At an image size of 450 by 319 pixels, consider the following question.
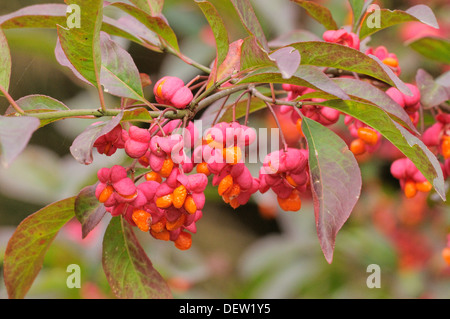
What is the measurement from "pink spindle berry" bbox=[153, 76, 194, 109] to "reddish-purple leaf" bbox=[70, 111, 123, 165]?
10 cm

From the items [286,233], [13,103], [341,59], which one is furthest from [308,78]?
[286,233]

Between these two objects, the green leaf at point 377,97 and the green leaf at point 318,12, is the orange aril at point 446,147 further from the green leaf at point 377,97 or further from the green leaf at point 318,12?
the green leaf at point 318,12

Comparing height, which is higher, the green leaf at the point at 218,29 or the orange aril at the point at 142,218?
the green leaf at the point at 218,29

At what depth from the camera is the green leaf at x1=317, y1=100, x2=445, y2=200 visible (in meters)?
0.70

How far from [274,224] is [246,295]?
3.55 ft

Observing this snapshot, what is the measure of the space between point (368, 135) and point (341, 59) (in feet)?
0.61

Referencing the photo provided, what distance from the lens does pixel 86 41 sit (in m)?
0.70

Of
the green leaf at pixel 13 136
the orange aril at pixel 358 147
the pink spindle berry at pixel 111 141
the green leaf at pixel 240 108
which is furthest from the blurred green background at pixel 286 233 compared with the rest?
the green leaf at pixel 13 136

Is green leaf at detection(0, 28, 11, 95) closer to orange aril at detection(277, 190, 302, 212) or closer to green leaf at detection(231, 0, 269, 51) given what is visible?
green leaf at detection(231, 0, 269, 51)

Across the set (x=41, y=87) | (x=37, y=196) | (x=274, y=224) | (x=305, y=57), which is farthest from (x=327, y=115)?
(x=274, y=224)

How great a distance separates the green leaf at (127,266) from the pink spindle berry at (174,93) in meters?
0.27

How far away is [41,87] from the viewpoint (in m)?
2.44

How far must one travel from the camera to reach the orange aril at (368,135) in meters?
0.85

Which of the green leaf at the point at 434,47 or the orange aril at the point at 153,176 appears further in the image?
the green leaf at the point at 434,47
